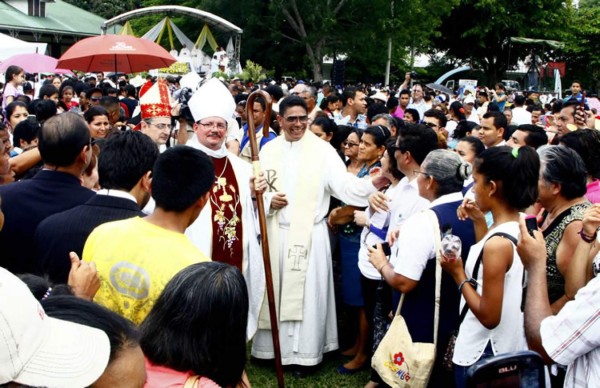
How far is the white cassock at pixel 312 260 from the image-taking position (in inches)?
190

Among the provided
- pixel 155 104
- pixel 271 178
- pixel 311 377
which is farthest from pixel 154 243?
pixel 155 104

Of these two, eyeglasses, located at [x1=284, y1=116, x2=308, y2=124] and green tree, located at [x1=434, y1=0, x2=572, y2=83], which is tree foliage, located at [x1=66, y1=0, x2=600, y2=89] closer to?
green tree, located at [x1=434, y1=0, x2=572, y2=83]

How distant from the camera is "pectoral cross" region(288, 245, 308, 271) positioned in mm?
4805

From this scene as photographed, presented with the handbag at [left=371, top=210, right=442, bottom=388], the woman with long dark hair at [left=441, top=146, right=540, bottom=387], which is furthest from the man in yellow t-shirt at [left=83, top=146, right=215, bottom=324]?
the handbag at [left=371, top=210, right=442, bottom=388]

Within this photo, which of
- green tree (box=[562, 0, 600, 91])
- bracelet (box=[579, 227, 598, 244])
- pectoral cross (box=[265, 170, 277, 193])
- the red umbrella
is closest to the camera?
bracelet (box=[579, 227, 598, 244])

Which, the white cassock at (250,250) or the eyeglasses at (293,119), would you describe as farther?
the eyeglasses at (293,119)

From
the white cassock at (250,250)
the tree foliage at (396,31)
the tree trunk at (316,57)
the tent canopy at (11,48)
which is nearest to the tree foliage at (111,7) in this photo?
the tree foliage at (396,31)

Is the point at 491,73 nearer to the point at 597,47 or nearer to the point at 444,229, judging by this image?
the point at 597,47

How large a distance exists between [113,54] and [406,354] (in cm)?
633

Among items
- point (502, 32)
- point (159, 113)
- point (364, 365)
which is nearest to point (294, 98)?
point (159, 113)

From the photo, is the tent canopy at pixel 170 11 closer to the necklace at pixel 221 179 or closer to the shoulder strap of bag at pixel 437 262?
the necklace at pixel 221 179

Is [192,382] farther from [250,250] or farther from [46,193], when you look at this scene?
[250,250]

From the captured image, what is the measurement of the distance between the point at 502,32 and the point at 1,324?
134 ft

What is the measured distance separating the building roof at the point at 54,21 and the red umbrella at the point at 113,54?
27.2 meters
